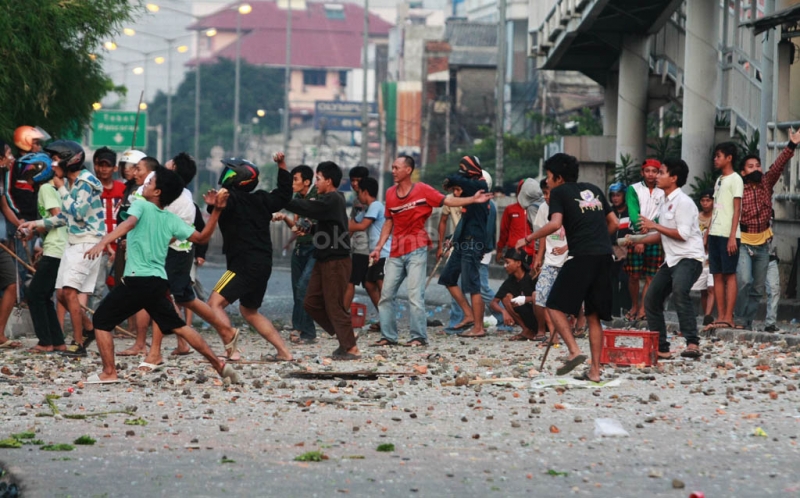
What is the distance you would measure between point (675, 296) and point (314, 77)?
150524mm

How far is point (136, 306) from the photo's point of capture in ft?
32.2

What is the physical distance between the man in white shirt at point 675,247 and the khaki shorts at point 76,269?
4.41 m

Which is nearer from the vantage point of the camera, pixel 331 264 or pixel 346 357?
pixel 331 264

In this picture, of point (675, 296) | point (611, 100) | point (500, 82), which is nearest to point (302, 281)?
point (675, 296)

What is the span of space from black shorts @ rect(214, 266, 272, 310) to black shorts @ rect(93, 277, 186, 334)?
107 cm

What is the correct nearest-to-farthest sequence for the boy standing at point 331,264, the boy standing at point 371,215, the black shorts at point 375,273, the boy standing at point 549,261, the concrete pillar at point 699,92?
the boy standing at point 331,264 → the boy standing at point 549,261 → the boy standing at point 371,215 → the black shorts at point 375,273 → the concrete pillar at point 699,92

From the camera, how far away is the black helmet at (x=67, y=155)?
39.3ft

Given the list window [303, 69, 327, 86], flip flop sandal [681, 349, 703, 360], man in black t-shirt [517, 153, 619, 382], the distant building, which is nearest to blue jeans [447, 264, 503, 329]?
flip flop sandal [681, 349, 703, 360]

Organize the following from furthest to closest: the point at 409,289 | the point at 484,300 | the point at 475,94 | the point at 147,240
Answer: the point at 475,94, the point at 484,300, the point at 409,289, the point at 147,240

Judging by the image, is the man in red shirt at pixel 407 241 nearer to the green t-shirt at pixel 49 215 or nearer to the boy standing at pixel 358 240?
the boy standing at pixel 358 240

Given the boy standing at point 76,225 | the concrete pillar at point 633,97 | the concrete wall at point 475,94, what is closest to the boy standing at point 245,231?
the boy standing at point 76,225

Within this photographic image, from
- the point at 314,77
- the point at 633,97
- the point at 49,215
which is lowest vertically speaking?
the point at 49,215

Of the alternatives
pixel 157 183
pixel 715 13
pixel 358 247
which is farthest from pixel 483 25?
pixel 157 183

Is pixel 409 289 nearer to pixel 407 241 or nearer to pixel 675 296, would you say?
pixel 407 241
